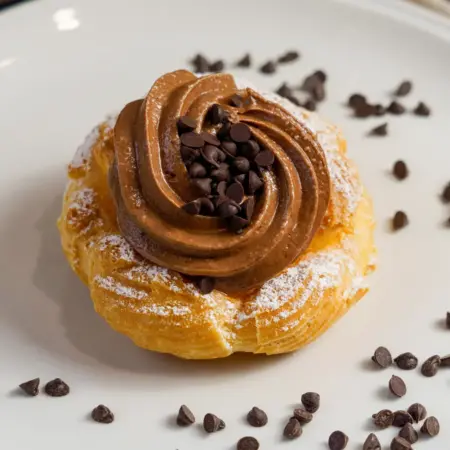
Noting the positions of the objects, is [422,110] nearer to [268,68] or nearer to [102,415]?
[268,68]

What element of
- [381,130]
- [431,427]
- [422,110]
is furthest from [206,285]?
[422,110]

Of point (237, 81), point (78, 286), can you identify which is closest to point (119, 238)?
point (78, 286)

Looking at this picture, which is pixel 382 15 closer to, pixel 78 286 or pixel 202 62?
pixel 202 62

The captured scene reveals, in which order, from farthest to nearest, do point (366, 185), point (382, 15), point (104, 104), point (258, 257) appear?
point (382, 15) → point (104, 104) → point (366, 185) → point (258, 257)

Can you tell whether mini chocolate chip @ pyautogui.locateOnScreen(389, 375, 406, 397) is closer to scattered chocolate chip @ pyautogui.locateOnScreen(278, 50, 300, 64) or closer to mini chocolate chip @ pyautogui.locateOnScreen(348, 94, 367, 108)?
mini chocolate chip @ pyautogui.locateOnScreen(348, 94, 367, 108)

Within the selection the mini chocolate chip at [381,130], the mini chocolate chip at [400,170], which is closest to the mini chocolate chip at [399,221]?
the mini chocolate chip at [400,170]

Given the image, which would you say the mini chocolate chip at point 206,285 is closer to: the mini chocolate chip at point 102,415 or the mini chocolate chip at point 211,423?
the mini chocolate chip at point 211,423
